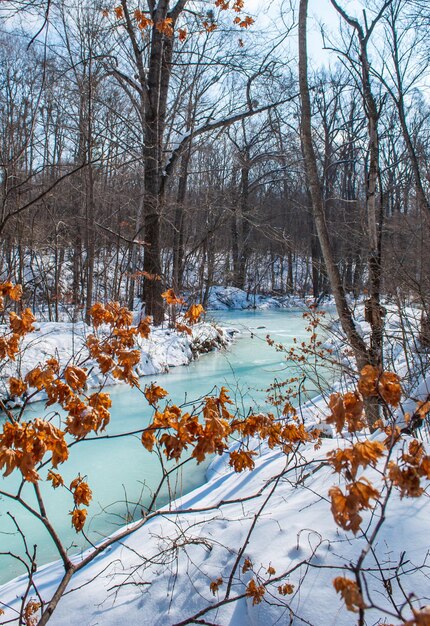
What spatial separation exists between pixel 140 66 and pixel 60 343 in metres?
7.38

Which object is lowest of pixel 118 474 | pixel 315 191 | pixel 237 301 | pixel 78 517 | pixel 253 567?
pixel 118 474

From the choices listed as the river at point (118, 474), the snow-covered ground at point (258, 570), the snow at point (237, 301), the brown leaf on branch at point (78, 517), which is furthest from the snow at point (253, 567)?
the snow at point (237, 301)

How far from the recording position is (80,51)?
32.6 feet

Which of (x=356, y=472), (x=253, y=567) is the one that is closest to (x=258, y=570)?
(x=253, y=567)

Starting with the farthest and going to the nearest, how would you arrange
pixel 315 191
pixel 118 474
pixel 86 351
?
1. pixel 86 351
2. pixel 118 474
3. pixel 315 191

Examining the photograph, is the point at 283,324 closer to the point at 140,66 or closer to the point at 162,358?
the point at 162,358

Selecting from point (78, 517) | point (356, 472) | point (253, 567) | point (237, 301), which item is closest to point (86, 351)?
point (78, 517)

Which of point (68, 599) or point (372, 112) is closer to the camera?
point (68, 599)

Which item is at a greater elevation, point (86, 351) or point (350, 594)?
point (350, 594)

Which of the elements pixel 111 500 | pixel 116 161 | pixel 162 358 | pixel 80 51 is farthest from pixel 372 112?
pixel 116 161

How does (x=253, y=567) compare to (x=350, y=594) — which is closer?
(x=350, y=594)

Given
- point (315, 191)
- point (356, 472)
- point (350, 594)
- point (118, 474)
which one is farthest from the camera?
point (118, 474)

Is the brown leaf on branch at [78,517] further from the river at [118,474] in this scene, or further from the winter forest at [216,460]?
the river at [118,474]

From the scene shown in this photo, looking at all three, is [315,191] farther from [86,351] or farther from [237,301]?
[237,301]
